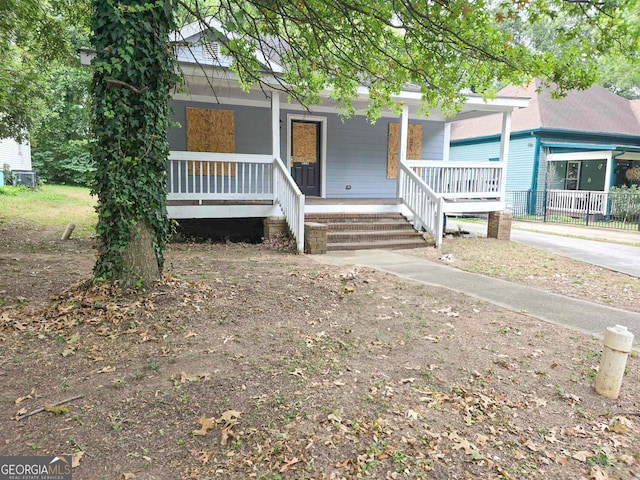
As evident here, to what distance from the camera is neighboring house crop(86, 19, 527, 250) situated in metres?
8.78

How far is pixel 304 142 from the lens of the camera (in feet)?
38.4

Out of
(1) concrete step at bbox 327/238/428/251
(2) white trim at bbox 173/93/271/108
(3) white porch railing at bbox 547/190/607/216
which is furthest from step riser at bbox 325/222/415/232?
(3) white porch railing at bbox 547/190/607/216

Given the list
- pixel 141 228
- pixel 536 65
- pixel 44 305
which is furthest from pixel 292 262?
pixel 536 65

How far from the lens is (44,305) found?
412 centimetres

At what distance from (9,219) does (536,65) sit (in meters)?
12.3

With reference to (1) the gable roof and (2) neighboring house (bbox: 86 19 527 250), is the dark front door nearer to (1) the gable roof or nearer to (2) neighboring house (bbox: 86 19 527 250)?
(2) neighboring house (bbox: 86 19 527 250)

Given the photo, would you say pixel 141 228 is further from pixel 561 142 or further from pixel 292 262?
pixel 561 142

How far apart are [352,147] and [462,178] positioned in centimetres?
315

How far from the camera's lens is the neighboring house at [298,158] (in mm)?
8781

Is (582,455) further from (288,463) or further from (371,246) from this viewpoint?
(371,246)

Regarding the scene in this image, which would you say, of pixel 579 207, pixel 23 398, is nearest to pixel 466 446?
pixel 23 398

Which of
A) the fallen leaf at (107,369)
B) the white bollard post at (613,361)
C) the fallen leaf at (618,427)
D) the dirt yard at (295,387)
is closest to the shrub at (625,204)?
the dirt yard at (295,387)

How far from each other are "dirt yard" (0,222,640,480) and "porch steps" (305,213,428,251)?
367 cm

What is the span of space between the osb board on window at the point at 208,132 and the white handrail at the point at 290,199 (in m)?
1.81
